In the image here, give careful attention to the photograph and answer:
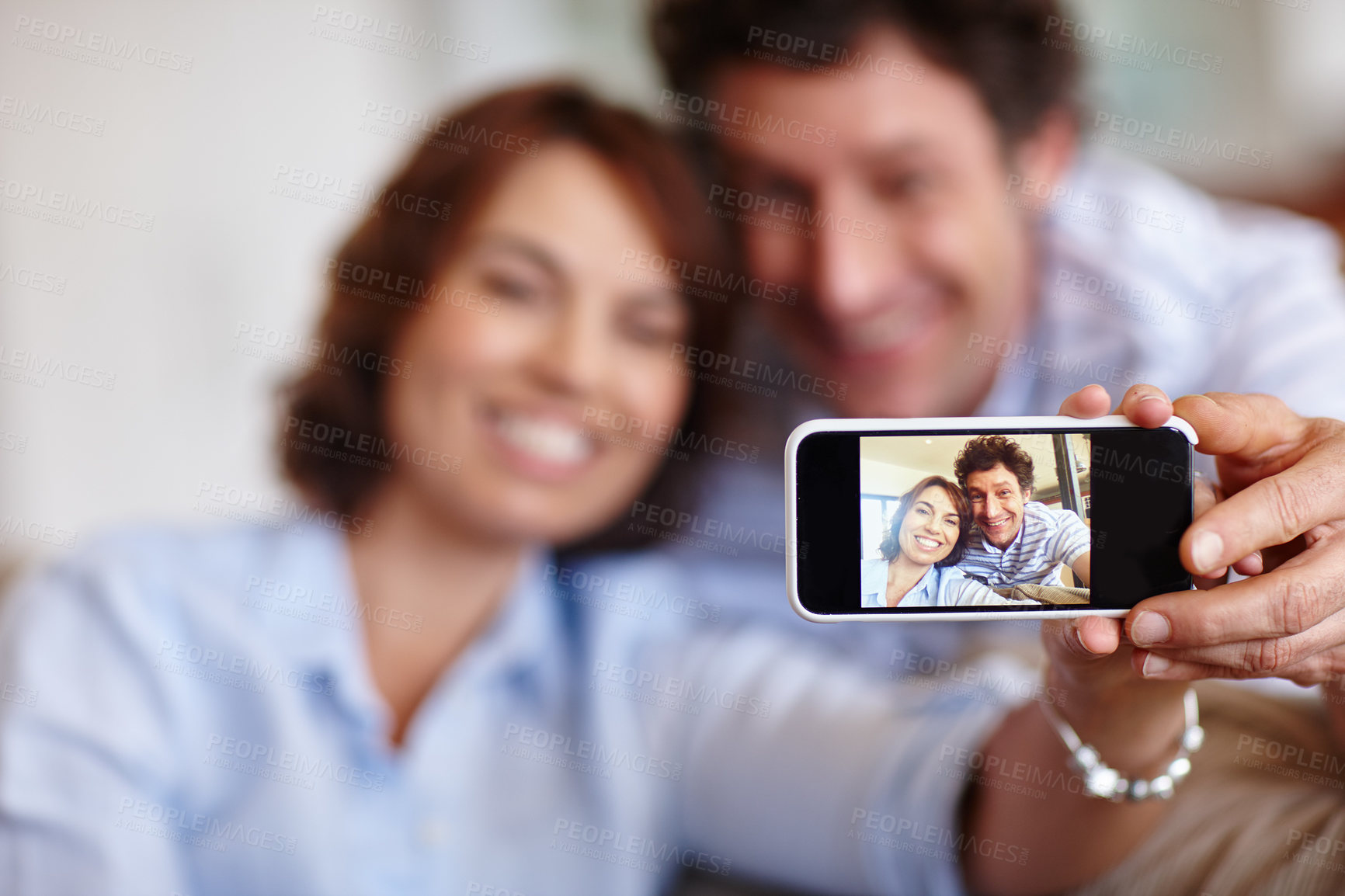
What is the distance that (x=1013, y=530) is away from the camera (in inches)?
18.4

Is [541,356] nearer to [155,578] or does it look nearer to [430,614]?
[430,614]

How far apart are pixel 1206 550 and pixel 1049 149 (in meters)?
0.83

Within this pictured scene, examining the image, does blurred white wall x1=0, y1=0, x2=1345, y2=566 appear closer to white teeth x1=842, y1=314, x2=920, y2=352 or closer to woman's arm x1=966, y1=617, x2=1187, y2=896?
white teeth x1=842, y1=314, x2=920, y2=352

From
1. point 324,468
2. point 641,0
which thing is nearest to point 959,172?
point 641,0

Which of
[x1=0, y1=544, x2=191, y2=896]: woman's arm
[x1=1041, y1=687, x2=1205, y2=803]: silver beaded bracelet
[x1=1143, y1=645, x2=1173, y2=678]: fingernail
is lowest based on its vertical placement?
[x1=0, y1=544, x2=191, y2=896]: woman's arm

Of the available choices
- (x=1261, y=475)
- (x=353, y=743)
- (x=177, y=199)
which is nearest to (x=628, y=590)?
(x=353, y=743)

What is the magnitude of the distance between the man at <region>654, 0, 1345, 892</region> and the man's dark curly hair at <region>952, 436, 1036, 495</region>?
548 millimetres

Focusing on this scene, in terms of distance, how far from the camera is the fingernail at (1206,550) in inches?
17.0

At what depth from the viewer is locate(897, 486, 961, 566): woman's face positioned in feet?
1.53

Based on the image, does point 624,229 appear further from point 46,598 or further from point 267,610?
point 46,598

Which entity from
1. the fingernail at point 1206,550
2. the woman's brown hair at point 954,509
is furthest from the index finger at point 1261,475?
the woman's brown hair at point 954,509

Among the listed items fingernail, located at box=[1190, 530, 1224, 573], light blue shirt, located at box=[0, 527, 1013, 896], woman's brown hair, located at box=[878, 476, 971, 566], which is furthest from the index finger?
light blue shirt, located at box=[0, 527, 1013, 896]

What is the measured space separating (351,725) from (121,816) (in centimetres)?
22

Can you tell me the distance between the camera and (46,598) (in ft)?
2.92
